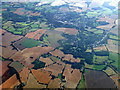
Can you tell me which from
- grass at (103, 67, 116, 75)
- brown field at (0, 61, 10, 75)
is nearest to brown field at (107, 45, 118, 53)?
grass at (103, 67, 116, 75)

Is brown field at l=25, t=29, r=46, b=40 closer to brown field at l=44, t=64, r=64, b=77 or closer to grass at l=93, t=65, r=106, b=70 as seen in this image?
brown field at l=44, t=64, r=64, b=77

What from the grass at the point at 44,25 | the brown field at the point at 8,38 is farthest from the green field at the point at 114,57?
the brown field at the point at 8,38

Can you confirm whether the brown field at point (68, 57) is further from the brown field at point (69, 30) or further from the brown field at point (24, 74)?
the brown field at point (69, 30)

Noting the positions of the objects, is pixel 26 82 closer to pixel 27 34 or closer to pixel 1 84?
pixel 1 84

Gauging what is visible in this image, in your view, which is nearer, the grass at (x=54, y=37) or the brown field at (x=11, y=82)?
the brown field at (x=11, y=82)

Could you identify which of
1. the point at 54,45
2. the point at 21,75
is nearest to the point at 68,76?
the point at 21,75

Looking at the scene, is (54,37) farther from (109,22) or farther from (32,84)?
(109,22)

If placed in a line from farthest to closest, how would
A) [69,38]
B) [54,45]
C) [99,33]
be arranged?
1. [99,33]
2. [69,38]
3. [54,45]
